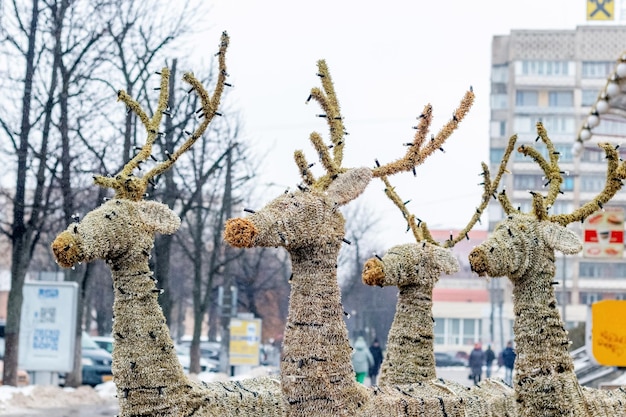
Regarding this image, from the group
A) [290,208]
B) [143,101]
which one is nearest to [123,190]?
[290,208]

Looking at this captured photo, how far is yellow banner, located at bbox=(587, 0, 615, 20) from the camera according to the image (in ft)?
175

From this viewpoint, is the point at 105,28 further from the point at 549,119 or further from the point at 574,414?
the point at 549,119

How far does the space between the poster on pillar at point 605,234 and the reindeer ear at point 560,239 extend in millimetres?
10185

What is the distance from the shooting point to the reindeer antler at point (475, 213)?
958cm

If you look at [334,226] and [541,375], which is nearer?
[334,226]

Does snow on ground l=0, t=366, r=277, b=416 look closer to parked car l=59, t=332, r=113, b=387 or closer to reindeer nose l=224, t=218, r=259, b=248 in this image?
parked car l=59, t=332, r=113, b=387

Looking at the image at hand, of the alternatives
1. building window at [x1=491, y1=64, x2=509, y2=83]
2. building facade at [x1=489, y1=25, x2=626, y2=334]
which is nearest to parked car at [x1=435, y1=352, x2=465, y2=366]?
building facade at [x1=489, y1=25, x2=626, y2=334]

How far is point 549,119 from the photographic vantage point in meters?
65.0

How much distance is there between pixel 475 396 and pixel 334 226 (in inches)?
97.2

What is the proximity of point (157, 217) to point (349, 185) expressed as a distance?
47.3 inches

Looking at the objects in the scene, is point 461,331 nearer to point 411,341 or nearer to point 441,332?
point 441,332

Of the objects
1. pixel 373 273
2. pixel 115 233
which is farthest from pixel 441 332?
pixel 115 233

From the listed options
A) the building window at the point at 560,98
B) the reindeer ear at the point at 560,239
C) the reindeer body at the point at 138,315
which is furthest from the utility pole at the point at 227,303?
the building window at the point at 560,98

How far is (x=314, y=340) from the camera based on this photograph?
661 cm
